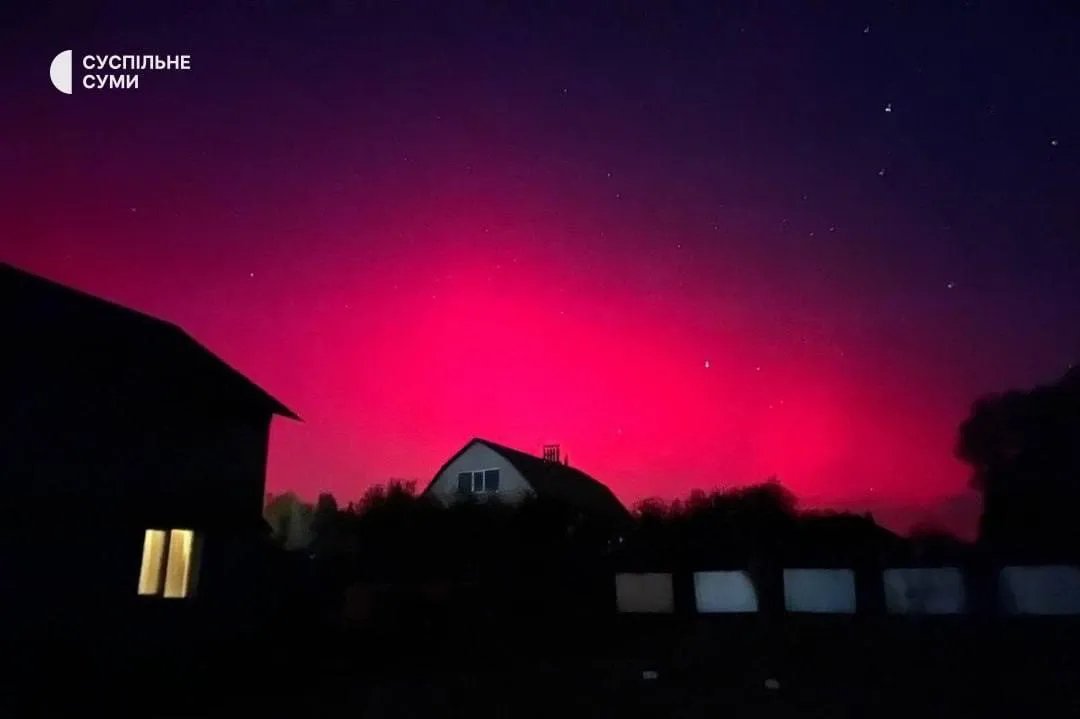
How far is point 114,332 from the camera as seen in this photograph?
50.0 ft

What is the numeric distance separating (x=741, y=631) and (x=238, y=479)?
50.7 feet

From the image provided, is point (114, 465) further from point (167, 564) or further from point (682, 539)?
point (682, 539)

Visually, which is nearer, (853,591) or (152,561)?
(152,561)

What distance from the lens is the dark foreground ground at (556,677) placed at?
10430mm

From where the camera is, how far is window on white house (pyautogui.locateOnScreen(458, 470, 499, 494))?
35.1 metres

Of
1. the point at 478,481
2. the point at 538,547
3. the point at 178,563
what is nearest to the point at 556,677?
the point at 178,563

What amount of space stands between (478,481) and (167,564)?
20696 mm

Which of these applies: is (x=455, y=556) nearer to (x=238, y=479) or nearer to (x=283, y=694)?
(x=238, y=479)

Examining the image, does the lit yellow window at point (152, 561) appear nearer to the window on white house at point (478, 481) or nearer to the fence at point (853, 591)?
the fence at point (853, 591)

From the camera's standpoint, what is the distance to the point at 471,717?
32.0ft

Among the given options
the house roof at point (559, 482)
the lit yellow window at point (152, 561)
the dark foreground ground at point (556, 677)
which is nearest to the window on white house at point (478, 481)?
the house roof at point (559, 482)

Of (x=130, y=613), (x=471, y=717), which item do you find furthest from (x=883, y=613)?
(x=130, y=613)

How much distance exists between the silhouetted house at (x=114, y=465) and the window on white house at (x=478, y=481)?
57.7 feet

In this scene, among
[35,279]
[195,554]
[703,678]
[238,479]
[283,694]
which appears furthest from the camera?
[238,479]
